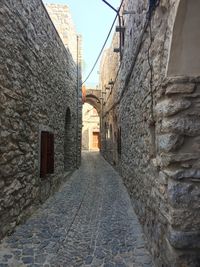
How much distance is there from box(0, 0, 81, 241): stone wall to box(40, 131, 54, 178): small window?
12 centimetres

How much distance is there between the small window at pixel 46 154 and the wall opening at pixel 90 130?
65.6 ft

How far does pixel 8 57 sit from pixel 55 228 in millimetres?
2559

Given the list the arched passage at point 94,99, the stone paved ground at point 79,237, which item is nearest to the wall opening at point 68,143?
the stone paved ground at point 79,237

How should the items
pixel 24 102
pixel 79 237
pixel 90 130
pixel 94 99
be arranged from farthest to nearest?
1. pixel 90 130
2. pixel 94 99
3. pixel 24 102
4. pixel 79 237

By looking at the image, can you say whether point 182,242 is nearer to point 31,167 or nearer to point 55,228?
point 55,228

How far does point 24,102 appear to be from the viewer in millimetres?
3715

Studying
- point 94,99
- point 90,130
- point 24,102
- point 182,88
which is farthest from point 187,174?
point 90,130

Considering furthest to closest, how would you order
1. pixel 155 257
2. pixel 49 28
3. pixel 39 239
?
pixel 49 28 < pixel 39 239 < pixel 155 257

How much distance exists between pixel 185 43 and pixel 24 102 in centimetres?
266

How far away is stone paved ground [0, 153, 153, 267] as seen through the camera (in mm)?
2566

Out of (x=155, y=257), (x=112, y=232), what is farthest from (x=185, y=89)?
(x=112, y=232)

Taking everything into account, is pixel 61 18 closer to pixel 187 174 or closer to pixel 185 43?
pixel 185 43

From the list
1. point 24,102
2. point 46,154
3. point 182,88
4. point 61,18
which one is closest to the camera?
point 182,88

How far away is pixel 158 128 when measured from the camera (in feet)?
7.42
